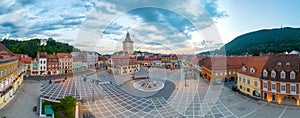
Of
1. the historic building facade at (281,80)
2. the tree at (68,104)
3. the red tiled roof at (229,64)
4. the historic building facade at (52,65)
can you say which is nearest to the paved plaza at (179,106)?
the tree at (68,104)

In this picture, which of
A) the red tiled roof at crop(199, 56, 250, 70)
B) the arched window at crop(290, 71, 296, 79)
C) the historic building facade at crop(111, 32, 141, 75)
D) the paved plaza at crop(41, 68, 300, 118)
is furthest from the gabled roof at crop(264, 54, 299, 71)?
the historic building facade at crop(111, 32, 141, 75)

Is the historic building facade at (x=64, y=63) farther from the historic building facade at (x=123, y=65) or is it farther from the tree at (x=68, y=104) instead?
the tree at (x=68, y=104)

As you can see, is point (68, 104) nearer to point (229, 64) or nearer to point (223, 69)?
point (223, 69)

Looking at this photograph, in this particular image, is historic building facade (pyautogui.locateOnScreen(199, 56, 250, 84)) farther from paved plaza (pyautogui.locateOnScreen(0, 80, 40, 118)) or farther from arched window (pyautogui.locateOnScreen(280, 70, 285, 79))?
paved plaza (pyautogui.locateOnScreen(0, 80, 40, 118))

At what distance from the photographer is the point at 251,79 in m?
18.4

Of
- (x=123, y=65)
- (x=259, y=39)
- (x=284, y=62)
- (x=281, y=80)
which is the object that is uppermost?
(x=259, y=39)

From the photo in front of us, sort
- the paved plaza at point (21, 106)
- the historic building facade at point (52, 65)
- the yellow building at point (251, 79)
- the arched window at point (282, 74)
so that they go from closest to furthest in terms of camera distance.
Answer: the paved plaza at point (21, 106), the arched window at point (282, 74), the yellow building at point (251, 79), the historic building facade at point (52, 65)

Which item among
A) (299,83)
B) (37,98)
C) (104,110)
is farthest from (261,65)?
(37,98)

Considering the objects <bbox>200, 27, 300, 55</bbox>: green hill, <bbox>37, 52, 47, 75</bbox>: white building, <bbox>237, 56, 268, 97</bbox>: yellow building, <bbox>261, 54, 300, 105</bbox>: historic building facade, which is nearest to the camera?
<bbox>261, 54, 300, 105</bbox>: historic building facade

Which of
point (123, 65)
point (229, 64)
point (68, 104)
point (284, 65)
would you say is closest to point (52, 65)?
point (123, 65)

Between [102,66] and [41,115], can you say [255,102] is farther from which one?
[102,66]

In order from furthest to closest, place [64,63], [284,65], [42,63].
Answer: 1. [64,63]
2. [42,63]
3. [284,65]

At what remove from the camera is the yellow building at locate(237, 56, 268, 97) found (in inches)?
703

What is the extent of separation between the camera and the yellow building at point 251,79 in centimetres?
1784
